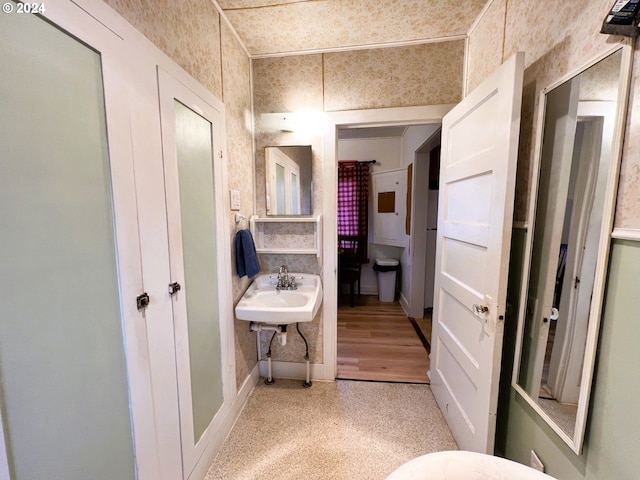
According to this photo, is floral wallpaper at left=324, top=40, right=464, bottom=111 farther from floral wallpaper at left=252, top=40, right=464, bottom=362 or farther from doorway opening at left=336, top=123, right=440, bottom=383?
doorway opening at left=336, top=123, right=440, bottom=383

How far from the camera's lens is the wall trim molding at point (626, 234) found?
705 mm

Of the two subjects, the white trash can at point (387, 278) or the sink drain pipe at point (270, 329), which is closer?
the sink drain pipe at point (270, 329)

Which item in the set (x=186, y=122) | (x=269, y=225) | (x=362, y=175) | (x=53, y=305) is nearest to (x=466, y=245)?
(x=269, y=225)

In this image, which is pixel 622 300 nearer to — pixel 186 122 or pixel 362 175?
pixel 186 122

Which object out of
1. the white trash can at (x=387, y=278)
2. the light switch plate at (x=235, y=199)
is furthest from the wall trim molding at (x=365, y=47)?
the white trash can at (x=387, y=278)

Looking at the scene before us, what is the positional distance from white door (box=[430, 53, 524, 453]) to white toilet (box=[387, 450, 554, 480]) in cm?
46

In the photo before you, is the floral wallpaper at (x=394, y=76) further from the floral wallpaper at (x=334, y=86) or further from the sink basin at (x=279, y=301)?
the sink basin at (x=279, y=301)

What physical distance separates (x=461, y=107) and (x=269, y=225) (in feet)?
4.96

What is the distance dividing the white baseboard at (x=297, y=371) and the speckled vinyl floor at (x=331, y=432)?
0.19ft

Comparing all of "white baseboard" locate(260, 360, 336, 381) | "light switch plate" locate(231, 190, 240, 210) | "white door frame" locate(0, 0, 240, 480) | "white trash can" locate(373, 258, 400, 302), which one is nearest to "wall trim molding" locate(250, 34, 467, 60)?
"white door frame" locate(0, 0, 240, 480)

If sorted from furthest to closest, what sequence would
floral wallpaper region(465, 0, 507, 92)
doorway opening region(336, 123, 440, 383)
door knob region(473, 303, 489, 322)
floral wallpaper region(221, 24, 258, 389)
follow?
doorway opening region(336, 123, 440, 383)
floral wallpaper region(221, 24, 258, 389)
floral wallpaper region(465, 0, 507, 92)
door knob region(473, 303, 489, 322)

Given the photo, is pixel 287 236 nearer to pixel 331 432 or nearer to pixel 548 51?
pixel 331 432

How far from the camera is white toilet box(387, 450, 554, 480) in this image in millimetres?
725

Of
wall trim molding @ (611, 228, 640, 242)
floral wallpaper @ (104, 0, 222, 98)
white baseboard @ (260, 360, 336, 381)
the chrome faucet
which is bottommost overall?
white baseboard @ (260, 360, 336, 381)
